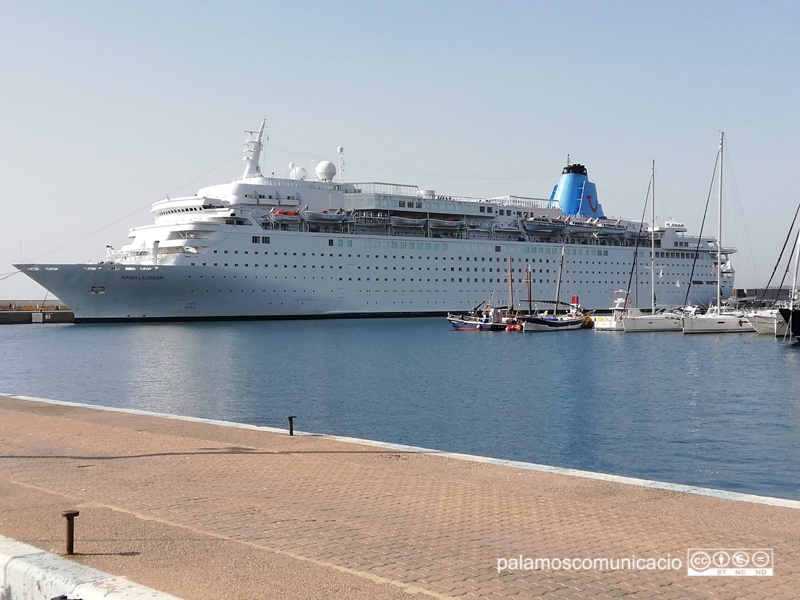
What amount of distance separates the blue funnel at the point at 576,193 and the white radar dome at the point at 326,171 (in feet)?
80.9

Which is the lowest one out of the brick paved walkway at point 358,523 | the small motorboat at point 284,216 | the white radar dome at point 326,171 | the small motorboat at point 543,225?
the brick paved walkway at point 358,523

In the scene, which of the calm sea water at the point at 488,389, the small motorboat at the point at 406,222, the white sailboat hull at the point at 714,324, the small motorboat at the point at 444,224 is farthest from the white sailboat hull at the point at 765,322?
the small motorboat at the point at 406,222

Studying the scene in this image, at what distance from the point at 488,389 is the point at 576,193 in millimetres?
54329

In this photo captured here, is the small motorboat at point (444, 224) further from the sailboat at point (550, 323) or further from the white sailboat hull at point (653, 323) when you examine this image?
the white sailboat hull at point (653, 323)

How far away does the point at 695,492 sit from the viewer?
7871mm

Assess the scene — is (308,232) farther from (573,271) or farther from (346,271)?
(573,271)

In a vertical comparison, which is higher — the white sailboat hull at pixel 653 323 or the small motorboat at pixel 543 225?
the small motorboat at pixel 543 225

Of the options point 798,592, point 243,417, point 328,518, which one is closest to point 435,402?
point 243,417

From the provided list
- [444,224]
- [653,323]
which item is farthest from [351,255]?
[653,323]

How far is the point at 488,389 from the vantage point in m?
24.2

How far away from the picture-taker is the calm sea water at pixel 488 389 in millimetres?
14914

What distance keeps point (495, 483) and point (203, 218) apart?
46.8 meters

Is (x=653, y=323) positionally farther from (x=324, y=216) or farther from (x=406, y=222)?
(x=324, y=216)

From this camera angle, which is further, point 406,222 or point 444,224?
point 444,224
